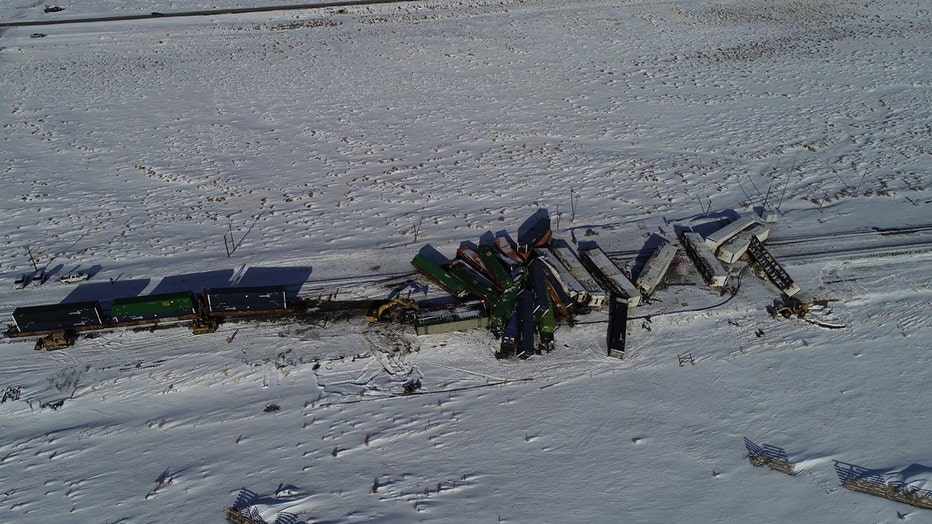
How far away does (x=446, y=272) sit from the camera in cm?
2222

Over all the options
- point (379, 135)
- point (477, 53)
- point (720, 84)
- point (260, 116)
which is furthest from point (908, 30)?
point (260, 116)

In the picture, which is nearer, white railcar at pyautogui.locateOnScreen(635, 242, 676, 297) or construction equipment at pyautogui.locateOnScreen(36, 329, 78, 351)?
construction equipment at pyautogui.locateOnScreen(36, 329, 78, 351)

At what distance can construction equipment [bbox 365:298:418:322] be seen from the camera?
20.8 metres

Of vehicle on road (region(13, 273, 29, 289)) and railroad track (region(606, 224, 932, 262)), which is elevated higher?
vehicle on road (region(13, 273, 29, 289))

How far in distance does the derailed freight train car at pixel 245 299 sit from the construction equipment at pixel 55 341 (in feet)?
15.8

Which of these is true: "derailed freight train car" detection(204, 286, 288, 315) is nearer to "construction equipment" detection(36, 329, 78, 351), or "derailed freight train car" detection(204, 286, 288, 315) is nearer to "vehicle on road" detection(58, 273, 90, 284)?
"construction equipment" detection(36, 329, 78, 351)

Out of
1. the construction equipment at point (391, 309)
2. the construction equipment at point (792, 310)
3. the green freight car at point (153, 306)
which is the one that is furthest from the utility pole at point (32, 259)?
the construction equipment at point (792, 310)

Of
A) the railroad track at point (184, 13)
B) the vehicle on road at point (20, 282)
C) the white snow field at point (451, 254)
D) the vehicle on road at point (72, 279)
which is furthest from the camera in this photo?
the railroad track at point (184, 13)

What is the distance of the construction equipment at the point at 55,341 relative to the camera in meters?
20.0

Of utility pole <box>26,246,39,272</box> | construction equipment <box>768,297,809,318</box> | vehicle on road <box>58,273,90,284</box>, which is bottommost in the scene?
construction equipment <box>768,297,809,318</box>

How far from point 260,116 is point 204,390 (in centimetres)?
2210

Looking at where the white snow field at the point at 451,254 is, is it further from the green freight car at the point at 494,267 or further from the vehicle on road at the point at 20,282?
the green freight car at the point at 494,267

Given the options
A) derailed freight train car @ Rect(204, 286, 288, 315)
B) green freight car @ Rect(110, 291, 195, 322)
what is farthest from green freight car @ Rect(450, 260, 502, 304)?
green freight car @ Rect(110, 291, 195, 322)

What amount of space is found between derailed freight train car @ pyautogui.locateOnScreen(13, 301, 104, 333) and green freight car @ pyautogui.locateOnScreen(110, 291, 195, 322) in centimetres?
69
